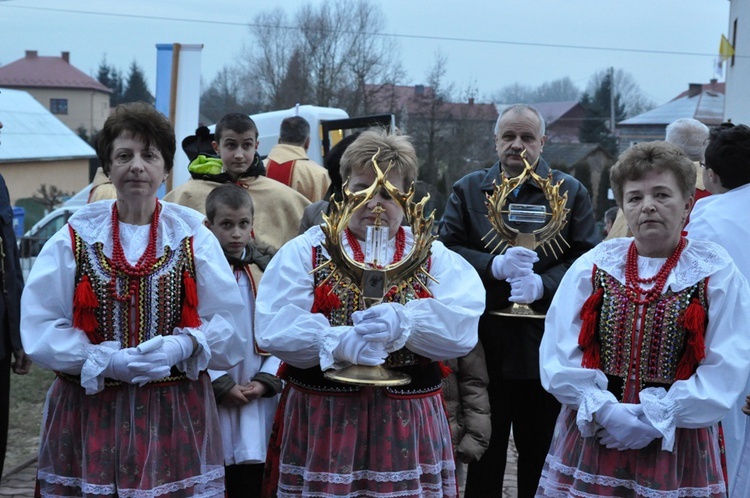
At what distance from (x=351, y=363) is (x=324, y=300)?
30cm

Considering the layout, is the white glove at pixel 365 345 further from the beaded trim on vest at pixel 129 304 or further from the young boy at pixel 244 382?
the young boy at pixel 244 382

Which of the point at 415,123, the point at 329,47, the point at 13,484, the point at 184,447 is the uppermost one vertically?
the point at 329,47

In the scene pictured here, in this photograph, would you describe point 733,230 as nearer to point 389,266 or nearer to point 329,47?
point 389,266

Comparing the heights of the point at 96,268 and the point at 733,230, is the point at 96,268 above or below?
below

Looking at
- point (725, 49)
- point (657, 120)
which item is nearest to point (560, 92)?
point (657, 120)

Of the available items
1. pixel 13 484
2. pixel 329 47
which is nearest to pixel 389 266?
pixel 13 484

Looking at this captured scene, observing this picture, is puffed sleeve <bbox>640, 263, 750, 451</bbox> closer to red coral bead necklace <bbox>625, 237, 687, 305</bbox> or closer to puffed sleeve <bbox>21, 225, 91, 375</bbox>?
red coral bead necklace <bbox>625, 237, 687, 305</bbox>

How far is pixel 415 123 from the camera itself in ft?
107

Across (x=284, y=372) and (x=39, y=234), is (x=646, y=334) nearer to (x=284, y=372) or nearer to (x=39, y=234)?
(x=284, y=372)

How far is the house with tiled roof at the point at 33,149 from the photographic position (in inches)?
1425

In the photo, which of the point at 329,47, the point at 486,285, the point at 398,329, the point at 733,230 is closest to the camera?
the point at 398,329


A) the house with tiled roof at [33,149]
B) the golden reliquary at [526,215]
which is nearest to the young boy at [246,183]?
the golden reliquary at [526,215]

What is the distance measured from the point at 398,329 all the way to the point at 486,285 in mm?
1399

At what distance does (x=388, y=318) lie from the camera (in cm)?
333
